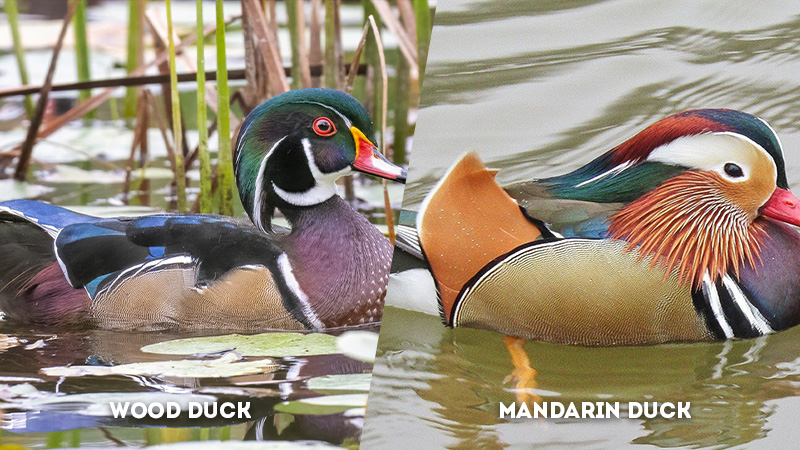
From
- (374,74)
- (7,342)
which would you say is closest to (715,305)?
(7,342)

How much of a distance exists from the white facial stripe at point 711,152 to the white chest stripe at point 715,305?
0.23 meters

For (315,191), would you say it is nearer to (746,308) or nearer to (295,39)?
(295,39)

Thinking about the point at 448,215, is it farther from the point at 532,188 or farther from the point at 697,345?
the point at 697,345

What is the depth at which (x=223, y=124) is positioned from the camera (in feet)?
11.1

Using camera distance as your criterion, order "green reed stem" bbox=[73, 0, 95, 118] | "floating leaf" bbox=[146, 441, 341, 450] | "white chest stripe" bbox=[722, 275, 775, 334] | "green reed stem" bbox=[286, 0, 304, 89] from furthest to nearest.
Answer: "green reed stem" bbox=[73, 0, 95, 118]
"green reed stem" bbox=[286, 0, 304, 89]
"white chest stripe" bbox=[722, 275, 775, 334]
"floating leaf" bbox=[146, 441, 341, 450]

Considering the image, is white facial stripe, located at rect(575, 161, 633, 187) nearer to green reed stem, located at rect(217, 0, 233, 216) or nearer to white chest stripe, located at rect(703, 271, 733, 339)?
white chest stripe, located at rect(703, 271, 733, 339)

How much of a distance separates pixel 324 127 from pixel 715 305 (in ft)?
5.10

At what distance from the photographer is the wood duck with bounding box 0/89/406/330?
10.5 feet

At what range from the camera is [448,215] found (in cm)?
201

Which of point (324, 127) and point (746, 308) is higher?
point (324, 127)

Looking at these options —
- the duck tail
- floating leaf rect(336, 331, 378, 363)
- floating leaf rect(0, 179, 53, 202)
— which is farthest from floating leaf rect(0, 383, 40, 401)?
floating leaf rect(0, 179, 53, 202)

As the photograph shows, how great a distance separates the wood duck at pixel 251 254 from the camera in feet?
10.5

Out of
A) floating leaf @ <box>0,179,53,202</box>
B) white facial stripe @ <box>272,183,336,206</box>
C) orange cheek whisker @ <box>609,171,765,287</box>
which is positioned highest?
orange cheek whisker @ <box>609,171,765,287</box>

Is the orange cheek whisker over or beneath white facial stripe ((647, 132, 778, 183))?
beneath
